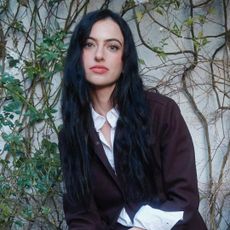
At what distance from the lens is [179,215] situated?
2.29 m

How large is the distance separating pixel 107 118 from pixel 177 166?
1.11 feet

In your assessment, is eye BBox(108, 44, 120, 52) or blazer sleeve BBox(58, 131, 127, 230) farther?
blazer sleeve BBox(58, 131, 127, 230)

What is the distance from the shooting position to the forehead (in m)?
2.34

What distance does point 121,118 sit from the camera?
7.83ft

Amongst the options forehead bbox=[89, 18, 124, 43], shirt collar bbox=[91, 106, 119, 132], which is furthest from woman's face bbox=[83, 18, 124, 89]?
shirt collar bbox=[91, 106, 119, 132]

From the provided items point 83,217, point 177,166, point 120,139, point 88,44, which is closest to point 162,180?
point 177,166

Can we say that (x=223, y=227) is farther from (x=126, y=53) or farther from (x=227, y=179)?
(x=126, y=53)

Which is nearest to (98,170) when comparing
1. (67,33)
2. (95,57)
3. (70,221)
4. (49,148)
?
(70,221)

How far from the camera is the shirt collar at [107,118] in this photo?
2.42 m

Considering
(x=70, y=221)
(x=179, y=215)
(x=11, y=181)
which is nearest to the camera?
(x=179, y=215)

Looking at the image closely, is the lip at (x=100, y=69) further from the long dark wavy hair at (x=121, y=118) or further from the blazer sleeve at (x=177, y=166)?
the blazer sleeve at (x=177, y=166)

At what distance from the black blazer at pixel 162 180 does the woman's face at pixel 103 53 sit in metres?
0.19

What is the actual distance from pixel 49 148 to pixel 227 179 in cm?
98

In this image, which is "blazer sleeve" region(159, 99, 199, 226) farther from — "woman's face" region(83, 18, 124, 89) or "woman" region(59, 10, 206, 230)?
"woman's face" region(83, 18, 124, 89)
